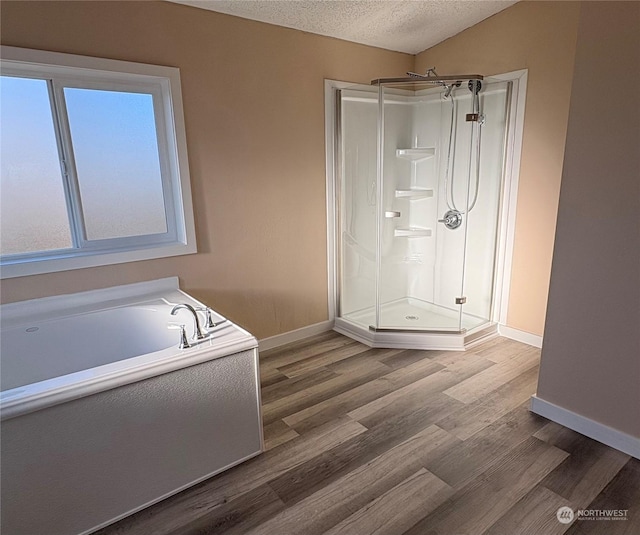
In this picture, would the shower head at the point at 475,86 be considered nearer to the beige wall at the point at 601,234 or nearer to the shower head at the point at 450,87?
the shower head at the point at 450,87

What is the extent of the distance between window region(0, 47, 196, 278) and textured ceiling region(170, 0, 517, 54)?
0.67 m

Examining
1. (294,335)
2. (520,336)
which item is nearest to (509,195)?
(520,336)

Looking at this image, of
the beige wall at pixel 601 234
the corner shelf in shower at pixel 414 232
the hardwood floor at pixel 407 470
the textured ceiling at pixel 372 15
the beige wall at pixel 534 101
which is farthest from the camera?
the corner shelf in shower at pixel 414 232

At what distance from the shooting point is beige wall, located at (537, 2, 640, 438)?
1723mm

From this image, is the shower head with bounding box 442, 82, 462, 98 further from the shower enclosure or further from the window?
the window

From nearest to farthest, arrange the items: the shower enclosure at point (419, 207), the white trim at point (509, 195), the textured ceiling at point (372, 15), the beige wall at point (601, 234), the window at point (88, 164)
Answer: the beige wall at point (601, 234)
the window at point (88, 164)
the textured ceiling at point (372, 15)
the white trim at point (509, 195)
the shower enclosure at point (419, 207)

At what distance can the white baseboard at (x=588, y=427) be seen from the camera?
1905 millimetres

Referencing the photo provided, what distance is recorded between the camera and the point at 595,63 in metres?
1.78

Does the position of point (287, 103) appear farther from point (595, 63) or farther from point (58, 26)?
point (595, 63)

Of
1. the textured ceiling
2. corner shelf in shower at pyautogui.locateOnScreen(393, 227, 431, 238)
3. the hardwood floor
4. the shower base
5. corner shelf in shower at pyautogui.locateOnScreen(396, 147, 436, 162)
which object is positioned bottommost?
the hardwood floor

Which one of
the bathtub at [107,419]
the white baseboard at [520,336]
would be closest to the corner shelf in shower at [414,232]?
the white baseboard at [520,336]

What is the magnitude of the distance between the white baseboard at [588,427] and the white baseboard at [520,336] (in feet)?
3.05

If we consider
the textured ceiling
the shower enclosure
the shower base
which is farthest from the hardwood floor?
the textured ceiling

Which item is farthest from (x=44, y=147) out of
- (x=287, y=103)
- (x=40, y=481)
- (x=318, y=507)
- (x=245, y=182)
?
(x=318, y=507)
